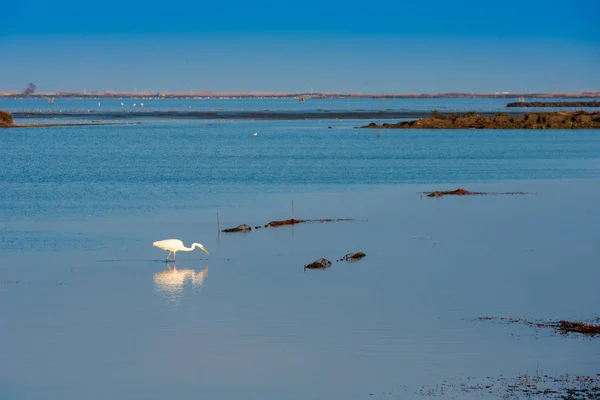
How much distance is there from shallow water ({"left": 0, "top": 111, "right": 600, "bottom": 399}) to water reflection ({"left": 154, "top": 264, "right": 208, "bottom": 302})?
0.26ft

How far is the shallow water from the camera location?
1563 cm

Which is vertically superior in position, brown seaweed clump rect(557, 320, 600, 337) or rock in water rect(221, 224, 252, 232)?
rock in water rect(221, 224, 252, 232)

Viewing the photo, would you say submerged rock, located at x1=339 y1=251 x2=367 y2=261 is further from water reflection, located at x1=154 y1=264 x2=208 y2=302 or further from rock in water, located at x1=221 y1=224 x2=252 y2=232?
rock in water, located at x1=221 y1=224 x2=252 y2=232

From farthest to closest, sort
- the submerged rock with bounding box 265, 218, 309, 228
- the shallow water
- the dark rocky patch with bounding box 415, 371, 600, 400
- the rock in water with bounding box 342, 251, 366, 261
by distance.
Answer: the submerged rock with bounding box 265, 218, 309, 228 → the rock in water with bounding box 342, 251, 366, 261 → the shallow water → the dark rocky patch with bounding box 415, 371, 600, 400

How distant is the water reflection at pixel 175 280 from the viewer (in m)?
22.0

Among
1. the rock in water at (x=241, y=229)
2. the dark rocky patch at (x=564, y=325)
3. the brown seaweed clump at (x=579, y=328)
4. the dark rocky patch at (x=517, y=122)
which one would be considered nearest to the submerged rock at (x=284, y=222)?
the rock in water at (x=241, y=229)

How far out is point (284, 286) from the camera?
22.5 meters

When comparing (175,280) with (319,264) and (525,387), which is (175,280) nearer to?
(319,264)

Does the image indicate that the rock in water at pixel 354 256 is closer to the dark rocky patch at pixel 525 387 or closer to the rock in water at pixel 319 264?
the rock in water at pixel 319 264

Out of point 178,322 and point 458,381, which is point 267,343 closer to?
point 178,322

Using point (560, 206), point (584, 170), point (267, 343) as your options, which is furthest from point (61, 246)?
point (584, 170)

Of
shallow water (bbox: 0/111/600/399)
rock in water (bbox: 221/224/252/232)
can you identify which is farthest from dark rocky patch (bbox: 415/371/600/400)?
rock in water (bbox: 221/224/252/232)

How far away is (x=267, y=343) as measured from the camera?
17.3 metres

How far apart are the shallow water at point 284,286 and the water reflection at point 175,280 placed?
78mm
